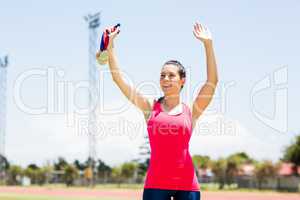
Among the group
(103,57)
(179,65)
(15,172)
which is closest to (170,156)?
(179,65)

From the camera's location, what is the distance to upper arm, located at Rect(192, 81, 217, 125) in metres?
3.96

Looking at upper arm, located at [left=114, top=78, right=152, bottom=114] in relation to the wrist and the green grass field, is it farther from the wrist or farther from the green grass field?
the green grass field

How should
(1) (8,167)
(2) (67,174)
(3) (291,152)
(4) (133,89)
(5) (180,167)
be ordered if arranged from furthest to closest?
(1) (8,167)
(2) (67,174)
(3) (291,152)
(4) (133,89)
(5) (180,167)

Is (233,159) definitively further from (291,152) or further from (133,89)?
(133,89)

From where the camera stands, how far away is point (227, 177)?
76.8 meters

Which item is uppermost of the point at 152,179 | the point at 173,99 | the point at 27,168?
the point at 173,99

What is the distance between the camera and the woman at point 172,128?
3.67 metres

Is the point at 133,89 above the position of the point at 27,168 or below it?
above

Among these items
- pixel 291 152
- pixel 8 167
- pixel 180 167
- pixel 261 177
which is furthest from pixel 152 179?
pixel 8 167

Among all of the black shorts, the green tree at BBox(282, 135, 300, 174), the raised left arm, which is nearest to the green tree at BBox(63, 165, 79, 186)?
the green tree at BBox(282, 135, 300, 174)

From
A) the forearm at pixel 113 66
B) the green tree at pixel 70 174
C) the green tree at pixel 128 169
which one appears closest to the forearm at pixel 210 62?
the forearm at pixel 113 66

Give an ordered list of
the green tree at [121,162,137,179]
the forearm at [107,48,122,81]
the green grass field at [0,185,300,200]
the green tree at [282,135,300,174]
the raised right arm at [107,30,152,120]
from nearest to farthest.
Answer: the raised right arm at [107,30,152,120], the forearm at [107,48,122,81], the green grass field at [0,185,300,200], the green tree at [282,135,300,174], the green tree at [121,162,137,179]

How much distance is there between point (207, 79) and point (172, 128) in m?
0.49

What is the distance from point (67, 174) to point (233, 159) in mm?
27761
